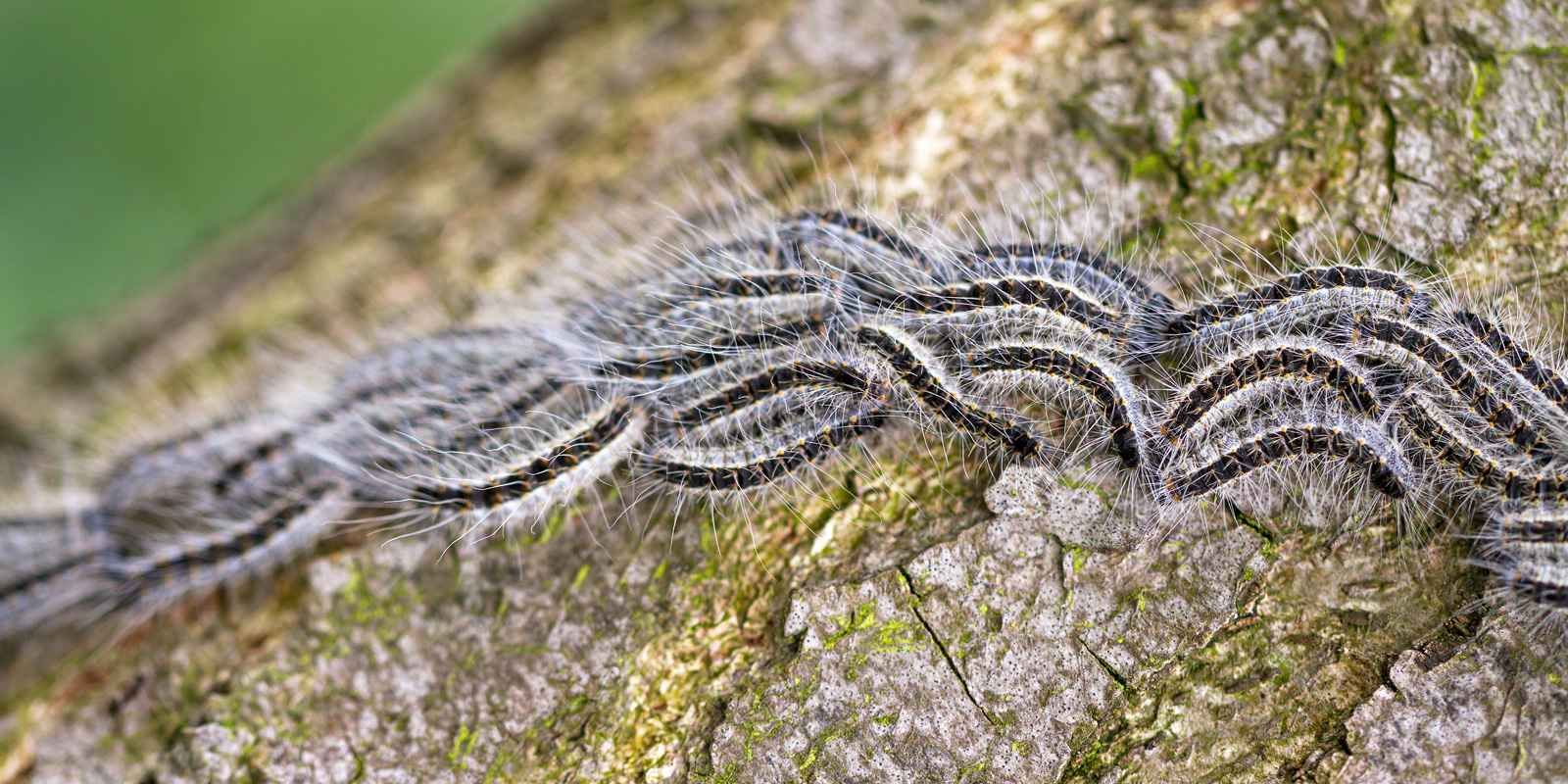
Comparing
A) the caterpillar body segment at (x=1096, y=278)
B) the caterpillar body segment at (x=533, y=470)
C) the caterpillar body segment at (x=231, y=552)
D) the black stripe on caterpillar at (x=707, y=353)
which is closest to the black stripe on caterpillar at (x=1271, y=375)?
the caterpillar body segment at (x=1096, y=278)

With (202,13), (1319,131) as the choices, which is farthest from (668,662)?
(202,13)

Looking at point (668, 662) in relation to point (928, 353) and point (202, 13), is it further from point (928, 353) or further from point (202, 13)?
point (202, 13)

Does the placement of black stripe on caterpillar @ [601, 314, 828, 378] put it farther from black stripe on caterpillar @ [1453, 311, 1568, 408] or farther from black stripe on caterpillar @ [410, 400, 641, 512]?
black stripe on caterpillar @ [1453, 311, 1568, 408]

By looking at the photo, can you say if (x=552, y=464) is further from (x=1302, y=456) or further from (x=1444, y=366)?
(x=1444, y=366)

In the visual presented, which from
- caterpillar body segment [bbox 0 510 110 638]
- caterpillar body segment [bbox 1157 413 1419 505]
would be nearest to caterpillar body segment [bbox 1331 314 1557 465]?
caterpillar body segment [bbox 1157 413 1419 505]

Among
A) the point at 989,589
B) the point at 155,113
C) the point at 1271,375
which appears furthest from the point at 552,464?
the point at 155,113
